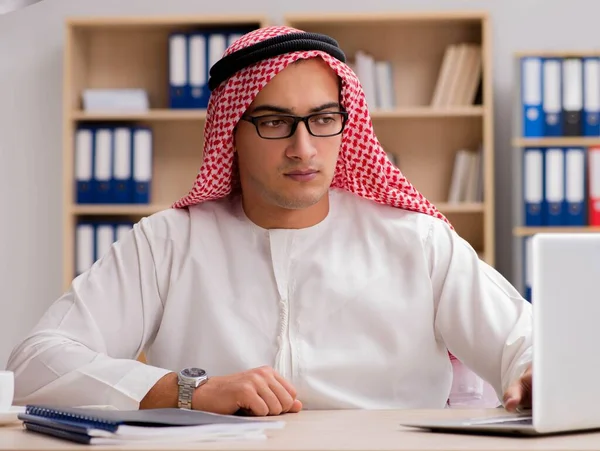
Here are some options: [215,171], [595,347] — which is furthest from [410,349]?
[595,347]

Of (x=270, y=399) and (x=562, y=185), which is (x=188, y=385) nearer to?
(x=270, y=399)

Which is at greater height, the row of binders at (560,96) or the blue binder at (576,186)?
the row of binders at (560,96)

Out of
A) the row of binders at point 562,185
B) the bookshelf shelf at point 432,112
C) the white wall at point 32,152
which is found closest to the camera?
the row of binders at point 562,185

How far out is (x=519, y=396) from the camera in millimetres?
1474

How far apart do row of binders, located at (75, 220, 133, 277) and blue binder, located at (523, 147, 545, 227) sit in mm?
1809

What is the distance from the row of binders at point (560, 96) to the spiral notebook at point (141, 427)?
3.22 m

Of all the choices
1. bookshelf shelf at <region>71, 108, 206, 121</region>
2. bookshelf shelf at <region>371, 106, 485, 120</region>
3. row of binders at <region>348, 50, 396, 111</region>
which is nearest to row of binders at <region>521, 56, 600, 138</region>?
bookshelf shelf at <region>371, 106, 485, 120</region>

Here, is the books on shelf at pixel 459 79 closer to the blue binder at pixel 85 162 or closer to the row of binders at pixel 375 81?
the row of binders at pixel 375 81

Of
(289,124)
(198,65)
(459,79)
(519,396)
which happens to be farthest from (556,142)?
(519,396)

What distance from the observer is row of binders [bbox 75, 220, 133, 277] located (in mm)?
4430

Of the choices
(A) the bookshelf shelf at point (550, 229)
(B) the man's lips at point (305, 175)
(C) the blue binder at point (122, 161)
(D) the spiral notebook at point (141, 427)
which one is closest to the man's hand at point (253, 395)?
(D) the spiral notebook at point (141, 427)

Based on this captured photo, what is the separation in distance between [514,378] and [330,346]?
1.35 feet

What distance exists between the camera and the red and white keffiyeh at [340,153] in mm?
2076

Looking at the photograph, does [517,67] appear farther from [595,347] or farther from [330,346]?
[595,347]
